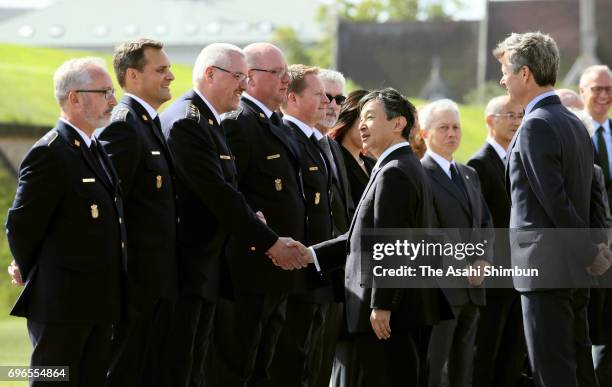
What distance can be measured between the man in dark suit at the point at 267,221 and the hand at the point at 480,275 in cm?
139

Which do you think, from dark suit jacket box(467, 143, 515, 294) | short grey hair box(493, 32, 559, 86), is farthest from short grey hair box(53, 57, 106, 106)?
dark suit jacket box(467, 143, 515, 294)

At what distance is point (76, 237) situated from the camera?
5.06 m

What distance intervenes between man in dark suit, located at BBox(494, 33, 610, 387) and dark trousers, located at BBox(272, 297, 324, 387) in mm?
1221

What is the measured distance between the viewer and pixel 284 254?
591 centimetres

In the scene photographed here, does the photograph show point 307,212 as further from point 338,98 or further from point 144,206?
point 338,98

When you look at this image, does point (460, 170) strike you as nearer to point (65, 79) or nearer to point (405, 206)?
point (405, 206)

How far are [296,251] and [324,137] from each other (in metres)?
A: 1.18

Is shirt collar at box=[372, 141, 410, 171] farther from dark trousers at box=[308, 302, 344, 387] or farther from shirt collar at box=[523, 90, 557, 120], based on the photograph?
dark trousers at box=[308, 302, 344, 387]

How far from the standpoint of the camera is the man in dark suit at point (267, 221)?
5.92m

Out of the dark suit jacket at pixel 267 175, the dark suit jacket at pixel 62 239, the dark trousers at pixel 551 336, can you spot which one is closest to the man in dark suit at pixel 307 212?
the dark suit jacket at pixel 267 175

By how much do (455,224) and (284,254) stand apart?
5.32ft

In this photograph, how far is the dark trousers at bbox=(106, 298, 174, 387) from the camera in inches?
215

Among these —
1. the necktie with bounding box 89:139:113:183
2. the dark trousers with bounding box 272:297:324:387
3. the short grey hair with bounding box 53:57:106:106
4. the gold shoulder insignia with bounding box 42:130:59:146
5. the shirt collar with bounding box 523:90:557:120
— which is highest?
the short grey hair with bounding box 53:57:106:106

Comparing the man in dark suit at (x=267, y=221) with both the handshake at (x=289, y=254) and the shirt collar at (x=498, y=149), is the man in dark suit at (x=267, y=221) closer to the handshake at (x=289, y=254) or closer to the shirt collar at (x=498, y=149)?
the handshake at (x=289, y=254)
